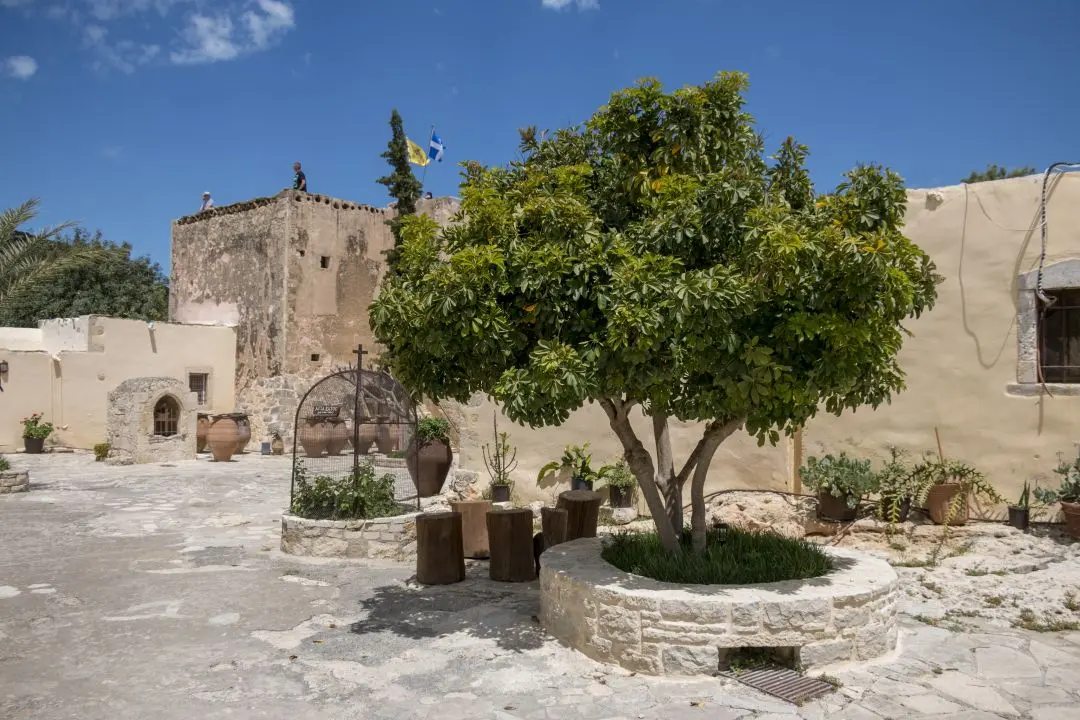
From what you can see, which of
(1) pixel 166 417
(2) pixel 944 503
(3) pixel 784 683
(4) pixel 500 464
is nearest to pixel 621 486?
(4) pixel 500 464

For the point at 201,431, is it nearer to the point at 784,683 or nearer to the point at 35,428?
the point at 35,428

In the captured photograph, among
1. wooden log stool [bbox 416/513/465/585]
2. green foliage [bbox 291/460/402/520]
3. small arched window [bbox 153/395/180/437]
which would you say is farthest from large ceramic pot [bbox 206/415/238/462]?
wooden log stool [bbox 416/513/465/585]

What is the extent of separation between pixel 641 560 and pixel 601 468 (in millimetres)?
4849

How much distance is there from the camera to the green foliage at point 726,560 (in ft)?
19.6

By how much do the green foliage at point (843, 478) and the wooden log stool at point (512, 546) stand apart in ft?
12.0

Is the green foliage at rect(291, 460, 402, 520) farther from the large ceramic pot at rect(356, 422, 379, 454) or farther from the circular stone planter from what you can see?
the large ceramic pot at rect(356, 422, 379, 454)

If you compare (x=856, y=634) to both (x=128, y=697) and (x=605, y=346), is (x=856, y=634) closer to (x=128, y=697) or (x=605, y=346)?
(x=605, y=346)

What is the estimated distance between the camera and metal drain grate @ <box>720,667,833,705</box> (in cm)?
511

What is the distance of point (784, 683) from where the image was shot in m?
5.28

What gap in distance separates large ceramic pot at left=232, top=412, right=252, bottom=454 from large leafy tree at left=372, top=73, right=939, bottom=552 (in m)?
15.4

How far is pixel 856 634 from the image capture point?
5.60 meters

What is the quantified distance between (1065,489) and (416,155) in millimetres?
17465

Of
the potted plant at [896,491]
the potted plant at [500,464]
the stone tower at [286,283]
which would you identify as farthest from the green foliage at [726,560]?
the stone tower at [286,283]

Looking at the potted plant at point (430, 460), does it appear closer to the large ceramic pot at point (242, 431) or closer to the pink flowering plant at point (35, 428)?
the large ceramic pot at point (242, 431)
